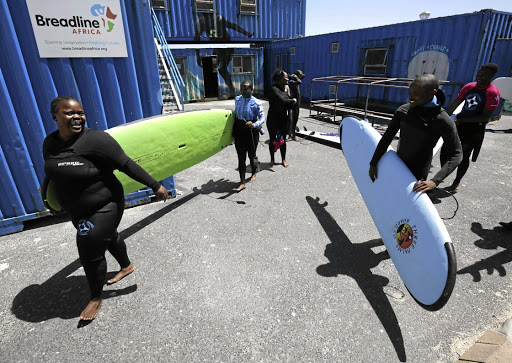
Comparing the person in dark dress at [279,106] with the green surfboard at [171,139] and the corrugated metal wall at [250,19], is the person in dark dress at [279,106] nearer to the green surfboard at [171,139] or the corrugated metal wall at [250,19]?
the green surfboard at [171,139]

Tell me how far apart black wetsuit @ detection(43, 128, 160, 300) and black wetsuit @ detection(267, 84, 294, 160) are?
373 cm

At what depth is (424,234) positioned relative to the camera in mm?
2355

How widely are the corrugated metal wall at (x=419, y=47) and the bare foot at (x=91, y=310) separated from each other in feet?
37.7

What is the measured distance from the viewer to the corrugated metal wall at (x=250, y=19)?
14.8 metres

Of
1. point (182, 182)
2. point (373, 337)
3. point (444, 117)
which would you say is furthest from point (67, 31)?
point (373, 337)

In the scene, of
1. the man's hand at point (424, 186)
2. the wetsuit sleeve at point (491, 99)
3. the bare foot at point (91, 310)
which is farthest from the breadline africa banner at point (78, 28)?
the wetsuit sleeve at point (491, 99)

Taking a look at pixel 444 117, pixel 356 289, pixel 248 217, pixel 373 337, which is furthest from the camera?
pixel 248 217

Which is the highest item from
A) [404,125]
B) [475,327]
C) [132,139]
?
[404,125]

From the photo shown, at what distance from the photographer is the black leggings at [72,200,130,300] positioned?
2238mm

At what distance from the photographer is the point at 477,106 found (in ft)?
13.8

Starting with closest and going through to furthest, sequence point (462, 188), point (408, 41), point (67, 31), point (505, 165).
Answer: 1. point (67, 31)
2. point (462, 188)
3. point (505, 165)
4. point (408, 41)

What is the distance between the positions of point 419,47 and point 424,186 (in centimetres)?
1032

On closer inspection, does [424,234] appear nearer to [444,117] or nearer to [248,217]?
[444,117]

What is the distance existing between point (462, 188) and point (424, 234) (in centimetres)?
348
